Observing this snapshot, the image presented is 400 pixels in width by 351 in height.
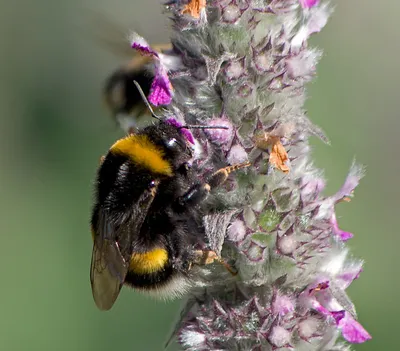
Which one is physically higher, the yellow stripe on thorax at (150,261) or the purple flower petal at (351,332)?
the purple flower petal at (351,332)

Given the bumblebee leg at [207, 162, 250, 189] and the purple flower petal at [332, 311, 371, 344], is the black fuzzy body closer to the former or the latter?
the bumblebee leg at [207, 162, 250, 189]

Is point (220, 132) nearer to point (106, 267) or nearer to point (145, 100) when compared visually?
point (145, 100)

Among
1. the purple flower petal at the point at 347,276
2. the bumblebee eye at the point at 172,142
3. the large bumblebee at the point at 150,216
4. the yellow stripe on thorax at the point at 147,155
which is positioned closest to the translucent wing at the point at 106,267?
the large bumblebee at the point at 150,216

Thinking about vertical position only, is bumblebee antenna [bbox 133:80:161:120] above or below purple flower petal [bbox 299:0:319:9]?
below

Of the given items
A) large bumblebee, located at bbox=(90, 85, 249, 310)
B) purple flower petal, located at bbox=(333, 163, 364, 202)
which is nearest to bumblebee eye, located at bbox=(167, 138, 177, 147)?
large bumblebee, located at bbox=(90, 85, 249, 310)

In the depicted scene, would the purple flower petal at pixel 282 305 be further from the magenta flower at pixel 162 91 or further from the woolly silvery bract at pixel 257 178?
the magenta flower at pixel 162 91

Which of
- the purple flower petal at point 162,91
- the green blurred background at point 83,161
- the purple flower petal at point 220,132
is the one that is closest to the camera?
the purple flower petal at point 220,132

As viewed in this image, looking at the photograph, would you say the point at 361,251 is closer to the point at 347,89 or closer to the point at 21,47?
the point at 347,89
